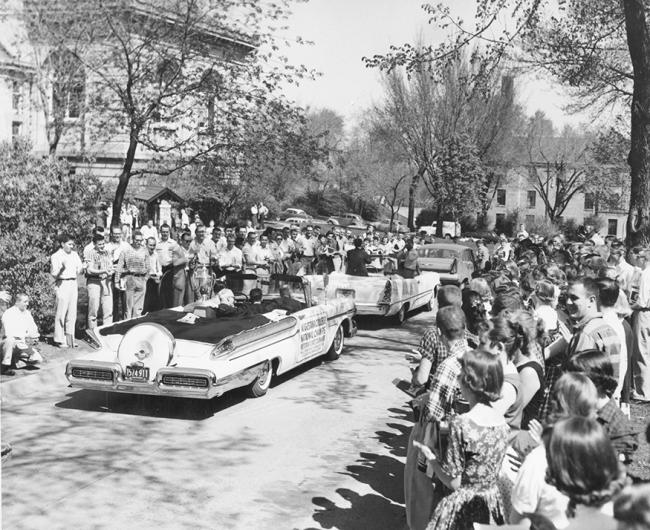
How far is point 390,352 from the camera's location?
13508 millimetres

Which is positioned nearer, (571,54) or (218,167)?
(218,167)

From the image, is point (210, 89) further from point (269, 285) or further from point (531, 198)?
point (531, 198)

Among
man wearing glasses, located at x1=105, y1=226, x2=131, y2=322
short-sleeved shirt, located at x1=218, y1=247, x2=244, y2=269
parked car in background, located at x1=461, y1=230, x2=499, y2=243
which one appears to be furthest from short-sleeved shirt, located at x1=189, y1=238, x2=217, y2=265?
parked car in background, located at x1=461, y1=230, x2=499, y2=243

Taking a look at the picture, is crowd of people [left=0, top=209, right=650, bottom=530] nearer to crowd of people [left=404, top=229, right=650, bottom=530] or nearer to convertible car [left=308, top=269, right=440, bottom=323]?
crowd of people [left=404, top=229, right=650, bottom=530]

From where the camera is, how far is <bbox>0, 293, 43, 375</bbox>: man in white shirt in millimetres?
10336

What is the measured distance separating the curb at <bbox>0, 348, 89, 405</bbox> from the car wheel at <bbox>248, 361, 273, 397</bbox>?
2.35 m

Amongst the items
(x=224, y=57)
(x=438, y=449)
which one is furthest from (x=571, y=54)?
(x=438, y=449)

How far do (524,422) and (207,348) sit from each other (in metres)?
4.60

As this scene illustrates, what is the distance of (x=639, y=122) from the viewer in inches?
539

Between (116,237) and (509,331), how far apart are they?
10040 mm

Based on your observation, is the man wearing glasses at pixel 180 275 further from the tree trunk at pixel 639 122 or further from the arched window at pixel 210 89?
the tree trunk at pixel 639 122

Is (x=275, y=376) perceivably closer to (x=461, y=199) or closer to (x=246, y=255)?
(x=246, y=255)

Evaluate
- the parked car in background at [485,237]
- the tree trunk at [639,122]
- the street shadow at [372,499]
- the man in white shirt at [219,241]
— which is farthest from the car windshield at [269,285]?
the parked car in background at [485,237]

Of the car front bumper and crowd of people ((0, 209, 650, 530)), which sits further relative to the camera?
the car front bumper
